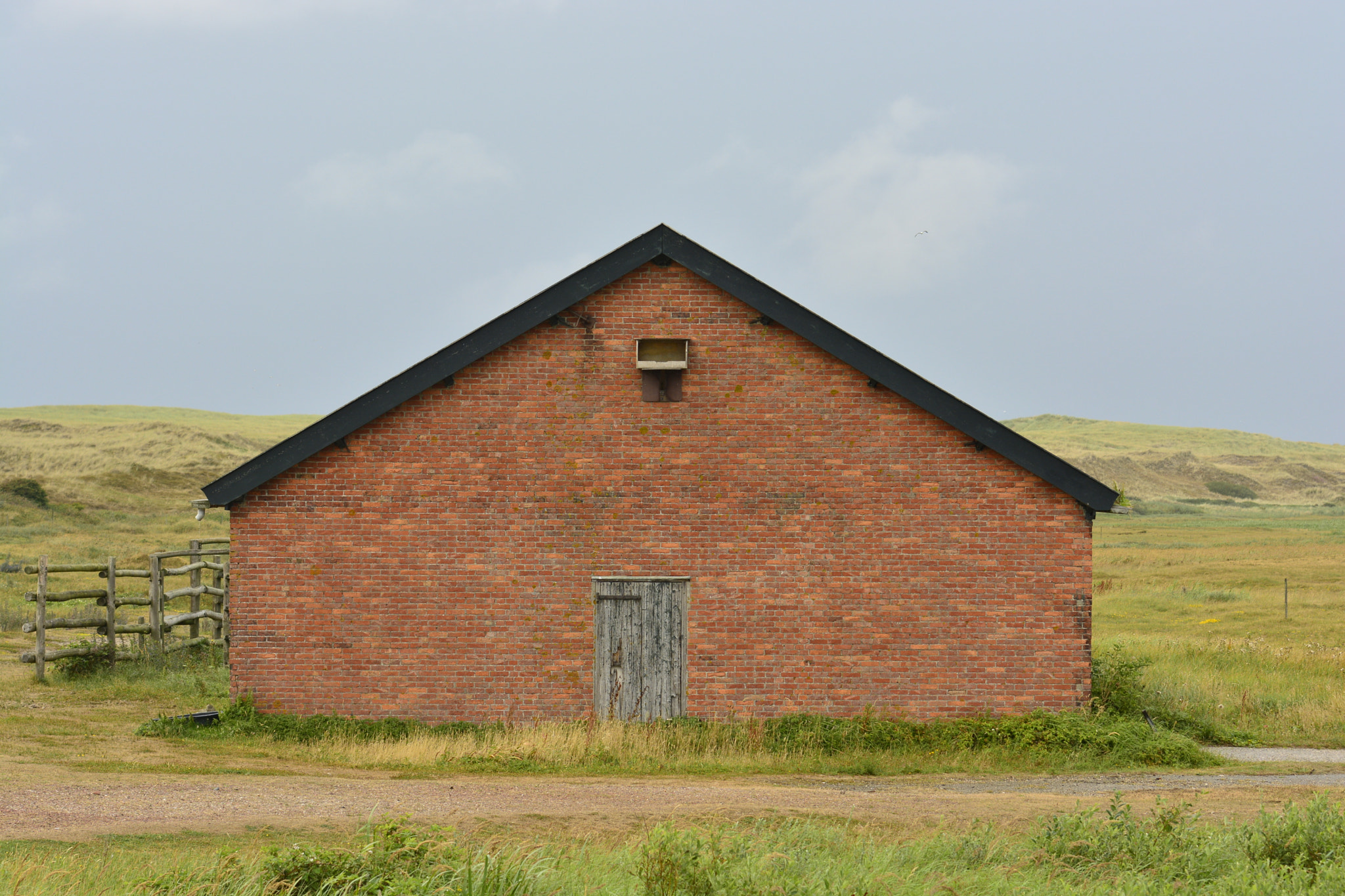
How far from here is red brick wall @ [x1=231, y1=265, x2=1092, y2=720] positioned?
14.6 m

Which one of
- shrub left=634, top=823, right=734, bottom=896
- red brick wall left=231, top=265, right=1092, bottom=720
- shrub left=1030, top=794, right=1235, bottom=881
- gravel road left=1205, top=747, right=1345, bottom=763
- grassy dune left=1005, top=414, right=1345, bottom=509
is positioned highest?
grassy dune left=1005, top=414, right=1345, bottom=509

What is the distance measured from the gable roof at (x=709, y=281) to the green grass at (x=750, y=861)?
19.0 feet

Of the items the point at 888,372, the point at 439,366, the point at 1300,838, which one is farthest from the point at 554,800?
the point at 888,372

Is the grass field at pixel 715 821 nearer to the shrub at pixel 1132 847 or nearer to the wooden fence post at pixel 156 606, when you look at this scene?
the shrub at pixel 1132 847

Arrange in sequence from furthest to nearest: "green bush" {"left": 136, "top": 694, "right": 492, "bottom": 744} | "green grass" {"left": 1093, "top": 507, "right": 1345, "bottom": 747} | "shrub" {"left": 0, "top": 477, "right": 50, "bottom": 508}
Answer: "shrub" {"left": 0, "top": 477, "right": 50, "bottom": 508}
"green grass" {"left": 1093, "top": 507, "right": 1345, "bottom": 747}
"green bush" {"left": 136, "top": 694, "right": 492, "bottom": 744}

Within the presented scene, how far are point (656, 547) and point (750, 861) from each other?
7.63m

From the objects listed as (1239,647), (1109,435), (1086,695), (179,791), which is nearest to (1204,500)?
(1109,435)

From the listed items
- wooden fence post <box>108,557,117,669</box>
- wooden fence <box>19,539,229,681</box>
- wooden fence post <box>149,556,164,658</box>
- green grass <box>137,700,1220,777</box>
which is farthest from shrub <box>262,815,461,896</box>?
wooden fence post <box>149,556,164,658</box>

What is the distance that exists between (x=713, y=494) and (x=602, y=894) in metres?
8.43

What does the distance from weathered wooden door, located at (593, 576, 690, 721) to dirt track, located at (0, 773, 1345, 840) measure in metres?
2.21

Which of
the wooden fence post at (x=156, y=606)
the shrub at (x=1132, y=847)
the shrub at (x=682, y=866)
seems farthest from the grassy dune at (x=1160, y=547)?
the shrub at (x=682, y=866)

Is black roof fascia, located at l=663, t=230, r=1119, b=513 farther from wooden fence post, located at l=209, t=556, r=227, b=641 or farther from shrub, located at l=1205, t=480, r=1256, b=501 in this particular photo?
shrub, located at l=1205, t=480, r=1256, b=501

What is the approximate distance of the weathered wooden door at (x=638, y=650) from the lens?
14.7 m

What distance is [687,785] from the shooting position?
12.0m
